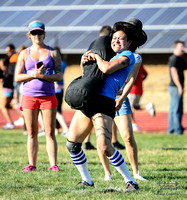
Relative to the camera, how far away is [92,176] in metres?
6.35

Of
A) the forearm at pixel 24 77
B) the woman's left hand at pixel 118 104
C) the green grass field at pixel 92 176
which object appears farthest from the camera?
the forearm at pixel 24 77

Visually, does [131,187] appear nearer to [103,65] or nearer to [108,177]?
[108,177]

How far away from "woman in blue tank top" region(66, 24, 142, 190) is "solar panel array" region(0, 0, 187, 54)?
1586 centimetres

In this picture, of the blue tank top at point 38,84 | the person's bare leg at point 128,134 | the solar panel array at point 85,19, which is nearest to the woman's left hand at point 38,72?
the blue tank top at point 38,84

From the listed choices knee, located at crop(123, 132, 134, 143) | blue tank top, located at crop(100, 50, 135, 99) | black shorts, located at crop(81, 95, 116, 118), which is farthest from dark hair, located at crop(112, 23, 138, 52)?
knee, located at crop(123, 132, 134, 143)

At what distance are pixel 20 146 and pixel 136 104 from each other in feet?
12.2

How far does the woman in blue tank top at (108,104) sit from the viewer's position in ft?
16.2

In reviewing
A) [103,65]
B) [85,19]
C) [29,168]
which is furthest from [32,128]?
[85,19]

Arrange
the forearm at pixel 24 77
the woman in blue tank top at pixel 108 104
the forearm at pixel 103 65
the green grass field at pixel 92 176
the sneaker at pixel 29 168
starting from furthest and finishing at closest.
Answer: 1. the sneaker at pixel 29 168
2. the forearm at pixel 24 77
3. the green grass field at pixel 92 176
4. the woman in blue tank top at pixel 108 104
5. the forearm at pixel 103 65

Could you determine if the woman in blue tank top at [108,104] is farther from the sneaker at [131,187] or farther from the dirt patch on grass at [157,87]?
the dirt patch on grass at [157,87]

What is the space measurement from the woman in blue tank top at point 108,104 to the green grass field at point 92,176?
0.38 metres

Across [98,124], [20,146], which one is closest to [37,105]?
[98,124]

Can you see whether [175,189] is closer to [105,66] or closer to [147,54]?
[105,66]

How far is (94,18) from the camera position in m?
22.2
